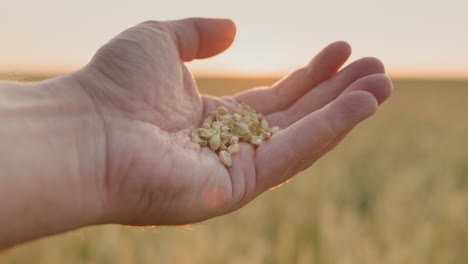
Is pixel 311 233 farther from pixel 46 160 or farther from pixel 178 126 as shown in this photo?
pixel 46 160

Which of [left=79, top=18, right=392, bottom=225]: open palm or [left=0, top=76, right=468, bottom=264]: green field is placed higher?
[left=79, top=18, right=392, bottom=225]: open palm

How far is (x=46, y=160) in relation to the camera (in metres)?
1.22

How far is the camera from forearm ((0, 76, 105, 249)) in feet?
3.74

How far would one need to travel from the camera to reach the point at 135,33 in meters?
1.65

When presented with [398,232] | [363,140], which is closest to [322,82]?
[398,232]

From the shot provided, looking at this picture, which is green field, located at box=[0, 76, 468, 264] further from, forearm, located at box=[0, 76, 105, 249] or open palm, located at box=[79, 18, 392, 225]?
forearm, located at box=[0, 76, 105, 249]

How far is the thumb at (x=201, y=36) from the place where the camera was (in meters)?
1.80

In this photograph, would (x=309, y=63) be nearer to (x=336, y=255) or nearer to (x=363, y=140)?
(x=336, y=255)

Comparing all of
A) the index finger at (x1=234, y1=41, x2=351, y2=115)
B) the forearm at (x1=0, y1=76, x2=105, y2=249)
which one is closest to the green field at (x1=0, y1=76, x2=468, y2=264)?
the forearm at (x1=0, y1=76, x2=105, y2=249)

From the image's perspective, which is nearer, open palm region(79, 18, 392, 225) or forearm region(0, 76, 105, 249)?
forearm region(0, 76, 105, 249)

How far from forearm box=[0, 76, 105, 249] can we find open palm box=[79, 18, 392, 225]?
63 millimetres

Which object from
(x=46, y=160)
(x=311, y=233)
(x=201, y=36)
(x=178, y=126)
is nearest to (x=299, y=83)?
(x=201, y=36)

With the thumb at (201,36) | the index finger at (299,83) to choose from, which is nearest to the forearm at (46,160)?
the thumb at (201,36)

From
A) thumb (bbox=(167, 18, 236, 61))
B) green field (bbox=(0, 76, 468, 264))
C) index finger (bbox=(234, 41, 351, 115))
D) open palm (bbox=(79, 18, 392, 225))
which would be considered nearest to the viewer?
open palm (bbox=(79, 18, 392, 225))
